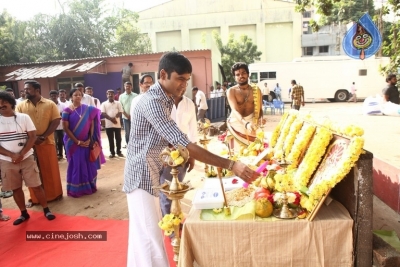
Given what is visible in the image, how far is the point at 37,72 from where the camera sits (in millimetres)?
15836

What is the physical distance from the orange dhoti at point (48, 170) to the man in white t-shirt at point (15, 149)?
0.65 metres

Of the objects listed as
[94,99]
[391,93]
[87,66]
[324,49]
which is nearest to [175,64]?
[94,99]

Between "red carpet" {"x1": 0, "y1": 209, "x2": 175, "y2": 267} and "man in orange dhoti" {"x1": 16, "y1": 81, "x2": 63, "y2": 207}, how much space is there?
805 millimetres

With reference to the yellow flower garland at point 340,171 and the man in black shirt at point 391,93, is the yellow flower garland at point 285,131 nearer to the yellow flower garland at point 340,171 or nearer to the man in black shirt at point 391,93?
the yellow flower garland at point 340,171

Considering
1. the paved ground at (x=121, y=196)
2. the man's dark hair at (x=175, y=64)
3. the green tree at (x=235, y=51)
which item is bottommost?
the paved ground at (x=121, y=196)

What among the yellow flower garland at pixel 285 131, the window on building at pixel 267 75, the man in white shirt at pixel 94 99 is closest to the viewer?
the yellow flower garland at pixel 285 131

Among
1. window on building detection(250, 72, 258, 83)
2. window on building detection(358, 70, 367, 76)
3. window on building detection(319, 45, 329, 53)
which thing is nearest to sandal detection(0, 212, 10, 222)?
window on building detection(250, 72, 258, 83)

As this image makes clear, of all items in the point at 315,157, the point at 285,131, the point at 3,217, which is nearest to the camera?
the point at 315,157

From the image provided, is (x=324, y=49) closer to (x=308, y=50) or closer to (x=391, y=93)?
(x=308, y=50)

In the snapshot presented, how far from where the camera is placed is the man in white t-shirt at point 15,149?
4.25 meters

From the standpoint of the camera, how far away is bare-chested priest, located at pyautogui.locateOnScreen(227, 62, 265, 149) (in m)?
4.92

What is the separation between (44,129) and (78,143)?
1.88 feet

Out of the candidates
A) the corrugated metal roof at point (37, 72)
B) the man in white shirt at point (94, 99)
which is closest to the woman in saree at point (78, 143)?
the man in white shirt at point (94, 99)

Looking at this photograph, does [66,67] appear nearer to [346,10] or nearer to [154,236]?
[154,236]
